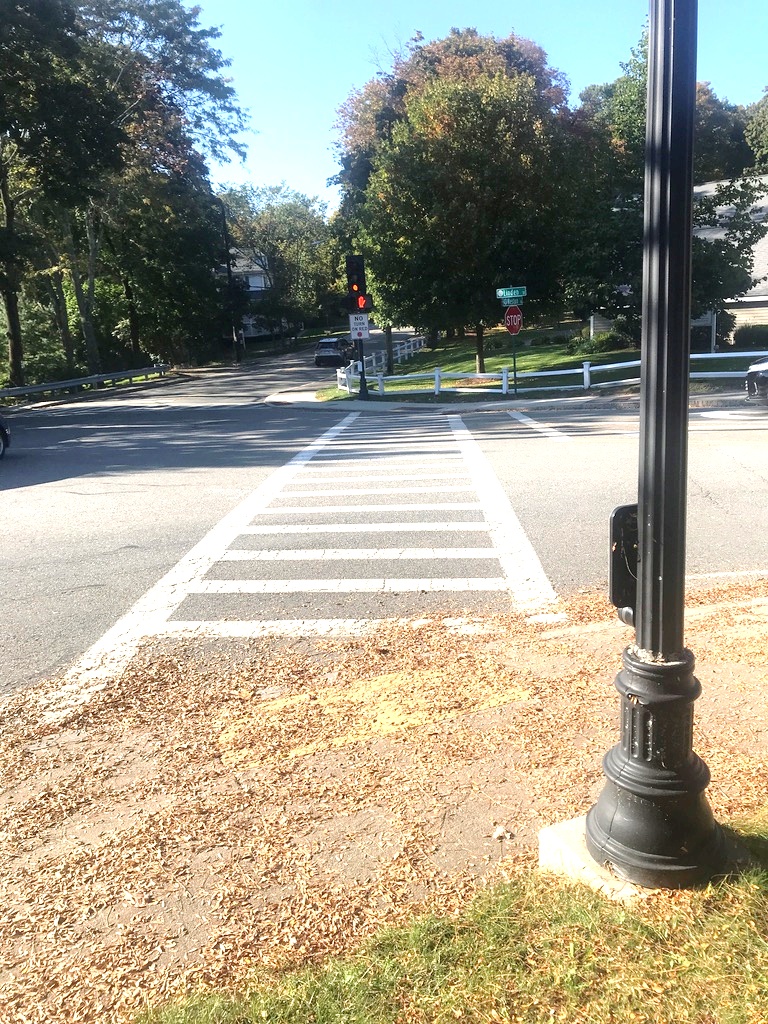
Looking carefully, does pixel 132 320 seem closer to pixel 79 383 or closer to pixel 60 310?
pixel 60 310

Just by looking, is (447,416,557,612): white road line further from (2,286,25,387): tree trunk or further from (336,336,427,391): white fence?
(2,286,25,387): tree trunk

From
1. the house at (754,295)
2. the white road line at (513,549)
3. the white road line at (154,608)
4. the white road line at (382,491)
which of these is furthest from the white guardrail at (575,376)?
the white road line at (154,608)

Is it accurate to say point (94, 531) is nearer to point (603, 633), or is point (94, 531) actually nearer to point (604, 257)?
point (603, 633)

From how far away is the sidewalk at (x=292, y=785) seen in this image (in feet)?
10.3

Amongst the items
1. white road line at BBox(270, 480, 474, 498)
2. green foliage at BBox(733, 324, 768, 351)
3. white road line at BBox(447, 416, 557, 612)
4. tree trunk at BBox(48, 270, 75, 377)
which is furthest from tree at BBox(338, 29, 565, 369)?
tree trunk at BBox(48, 270, 75, 377)

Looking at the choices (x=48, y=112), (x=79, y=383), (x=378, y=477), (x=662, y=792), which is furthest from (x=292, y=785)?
(x=79, y=383)

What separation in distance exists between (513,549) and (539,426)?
35.0 ft

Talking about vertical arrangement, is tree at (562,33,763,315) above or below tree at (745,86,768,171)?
below

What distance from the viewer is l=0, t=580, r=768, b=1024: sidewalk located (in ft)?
10.3

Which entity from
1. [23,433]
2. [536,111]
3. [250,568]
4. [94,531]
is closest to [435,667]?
[250,568]

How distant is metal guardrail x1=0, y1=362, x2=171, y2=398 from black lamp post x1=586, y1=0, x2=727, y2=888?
3468 centimetres

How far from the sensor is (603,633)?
586cm

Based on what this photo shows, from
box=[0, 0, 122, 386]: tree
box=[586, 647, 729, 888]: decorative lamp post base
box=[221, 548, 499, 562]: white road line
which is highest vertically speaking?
box=[0, 0, 122, 386]: tree

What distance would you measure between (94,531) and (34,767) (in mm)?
5643
